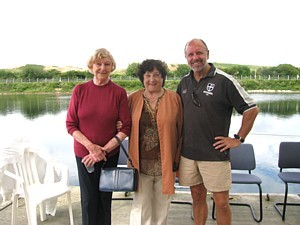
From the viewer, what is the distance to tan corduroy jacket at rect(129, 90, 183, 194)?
2062 millimetres

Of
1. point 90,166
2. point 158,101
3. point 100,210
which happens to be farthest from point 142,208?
point 158,101

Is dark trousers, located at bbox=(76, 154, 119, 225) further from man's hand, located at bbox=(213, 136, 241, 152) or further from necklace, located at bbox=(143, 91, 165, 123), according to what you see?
man's hand, located at bbox=(213, 136, 241, 152)

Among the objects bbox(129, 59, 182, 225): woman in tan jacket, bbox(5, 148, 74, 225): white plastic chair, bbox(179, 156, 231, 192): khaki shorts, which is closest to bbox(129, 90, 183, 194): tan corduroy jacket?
bbox(129, 59, 182, 225): woman in tan jacket

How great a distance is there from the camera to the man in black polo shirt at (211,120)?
79.4 inches

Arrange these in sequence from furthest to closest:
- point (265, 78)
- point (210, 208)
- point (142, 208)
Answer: point (265, 78) → point (210, 208) → point (142, 208)

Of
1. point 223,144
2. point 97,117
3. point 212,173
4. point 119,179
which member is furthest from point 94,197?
point 223,144

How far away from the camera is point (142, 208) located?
2188mm

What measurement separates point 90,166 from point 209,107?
0.94 meters

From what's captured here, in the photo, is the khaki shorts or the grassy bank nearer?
the khaki shorts

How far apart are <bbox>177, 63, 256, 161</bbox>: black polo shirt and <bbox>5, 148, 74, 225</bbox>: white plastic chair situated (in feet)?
3.71

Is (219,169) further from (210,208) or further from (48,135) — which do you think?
(48,135)

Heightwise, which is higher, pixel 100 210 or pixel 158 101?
pixel 158 101

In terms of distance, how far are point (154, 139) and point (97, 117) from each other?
0.43m

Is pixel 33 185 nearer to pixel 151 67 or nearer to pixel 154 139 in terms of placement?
pixel 154 139
